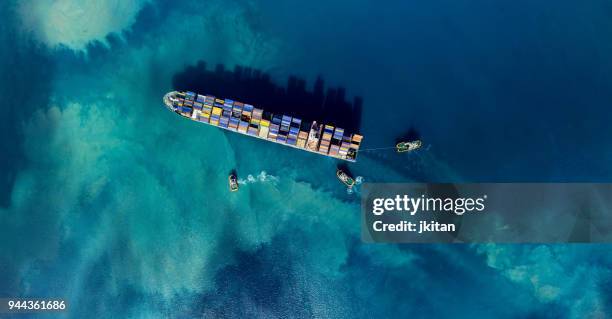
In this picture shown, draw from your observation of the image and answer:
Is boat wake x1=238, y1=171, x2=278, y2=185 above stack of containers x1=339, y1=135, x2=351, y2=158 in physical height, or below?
below

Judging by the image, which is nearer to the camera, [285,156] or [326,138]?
[326,138]

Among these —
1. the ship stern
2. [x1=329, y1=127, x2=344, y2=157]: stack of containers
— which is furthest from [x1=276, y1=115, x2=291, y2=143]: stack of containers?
the ship stern

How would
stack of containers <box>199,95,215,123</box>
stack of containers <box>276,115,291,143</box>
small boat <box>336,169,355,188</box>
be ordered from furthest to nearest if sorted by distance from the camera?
small boat <box>336,169,355,188</box> < stack of containers <box>199,95,215,123</box> < stack of containers <box>276,115,291,143</box>

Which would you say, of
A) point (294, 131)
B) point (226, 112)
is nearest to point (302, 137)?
point (294, 131)

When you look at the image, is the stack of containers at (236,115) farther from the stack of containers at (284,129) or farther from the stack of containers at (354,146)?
the stack of containers at (354,146)

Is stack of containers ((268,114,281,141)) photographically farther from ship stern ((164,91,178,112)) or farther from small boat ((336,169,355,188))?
ship stern ((164,91,178,112))

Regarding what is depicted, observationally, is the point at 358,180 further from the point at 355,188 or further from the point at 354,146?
the point at 354,146

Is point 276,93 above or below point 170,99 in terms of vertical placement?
above
